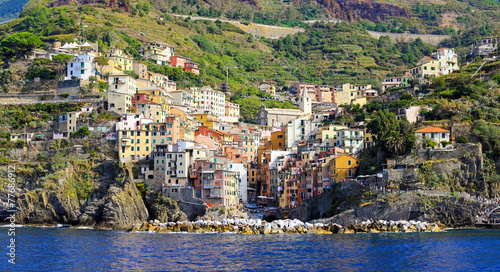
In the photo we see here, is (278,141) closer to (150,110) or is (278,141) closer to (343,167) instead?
(150,110)

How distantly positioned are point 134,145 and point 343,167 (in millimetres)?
26514

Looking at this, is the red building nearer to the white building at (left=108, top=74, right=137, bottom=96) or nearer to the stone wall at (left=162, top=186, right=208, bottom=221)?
the white building at (left=108, top=74, right=137, bottom=96)

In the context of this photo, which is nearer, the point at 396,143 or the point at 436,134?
the point at 396,143

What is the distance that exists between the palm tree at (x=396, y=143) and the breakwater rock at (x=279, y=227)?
10686 mm

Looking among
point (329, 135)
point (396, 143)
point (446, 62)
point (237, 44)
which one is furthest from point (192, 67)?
point (396, 143)

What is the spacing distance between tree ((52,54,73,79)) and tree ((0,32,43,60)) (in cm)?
739

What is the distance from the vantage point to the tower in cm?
11838

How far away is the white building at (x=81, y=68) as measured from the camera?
92.4 m

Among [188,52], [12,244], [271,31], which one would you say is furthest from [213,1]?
[12,244]

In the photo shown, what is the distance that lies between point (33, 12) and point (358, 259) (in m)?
102

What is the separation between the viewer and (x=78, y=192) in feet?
248

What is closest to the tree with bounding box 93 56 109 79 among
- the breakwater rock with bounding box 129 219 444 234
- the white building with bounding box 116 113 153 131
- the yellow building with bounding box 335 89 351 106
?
the white building with bounding box 116 113 153 131

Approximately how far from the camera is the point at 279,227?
67.8 meters

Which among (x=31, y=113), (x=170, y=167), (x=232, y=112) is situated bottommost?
(x=170, y=167)
